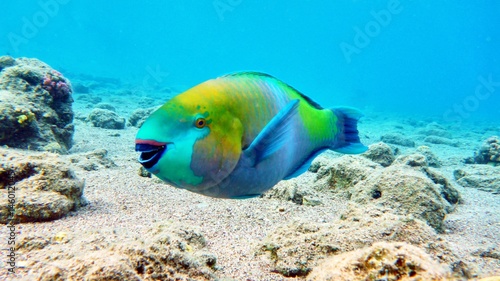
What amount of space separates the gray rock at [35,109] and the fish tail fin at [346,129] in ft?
18.7

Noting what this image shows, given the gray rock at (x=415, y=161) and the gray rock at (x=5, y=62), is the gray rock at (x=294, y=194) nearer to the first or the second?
the gray rock at (x=415, y=161)

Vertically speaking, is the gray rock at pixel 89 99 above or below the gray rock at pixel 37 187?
above

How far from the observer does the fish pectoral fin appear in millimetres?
1188

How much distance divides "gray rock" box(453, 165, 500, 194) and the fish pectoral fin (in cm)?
672

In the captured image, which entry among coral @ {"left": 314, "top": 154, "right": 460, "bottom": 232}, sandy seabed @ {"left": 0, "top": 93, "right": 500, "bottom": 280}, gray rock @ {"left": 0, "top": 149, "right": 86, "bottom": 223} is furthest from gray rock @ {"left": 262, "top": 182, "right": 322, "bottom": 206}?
gray rock @ {"left": 0, "top": 149, "right": 86, "bottom": 223}

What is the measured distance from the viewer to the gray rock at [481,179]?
618cm

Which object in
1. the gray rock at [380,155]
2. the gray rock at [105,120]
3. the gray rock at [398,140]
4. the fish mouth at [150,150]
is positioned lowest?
the gray rock at [105,120]

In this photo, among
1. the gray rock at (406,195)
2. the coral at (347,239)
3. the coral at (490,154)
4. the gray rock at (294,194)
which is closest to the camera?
the coral at (347,239)

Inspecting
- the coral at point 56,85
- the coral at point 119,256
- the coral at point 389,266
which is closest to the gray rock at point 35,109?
the coral at point 56,85

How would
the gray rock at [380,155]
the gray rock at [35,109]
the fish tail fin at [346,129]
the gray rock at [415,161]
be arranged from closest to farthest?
1. the fish tail fin at [346,129]
2. the gray rock at [415,161]
3. the gray rock at [35,109]
4. the gray rock at [380,155]

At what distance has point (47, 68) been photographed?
270 inches

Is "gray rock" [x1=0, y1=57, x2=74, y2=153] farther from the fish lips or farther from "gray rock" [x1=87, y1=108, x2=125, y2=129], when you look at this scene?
the fish lips

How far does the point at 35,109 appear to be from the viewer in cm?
601

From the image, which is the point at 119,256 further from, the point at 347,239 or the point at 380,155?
the point at 380,155
